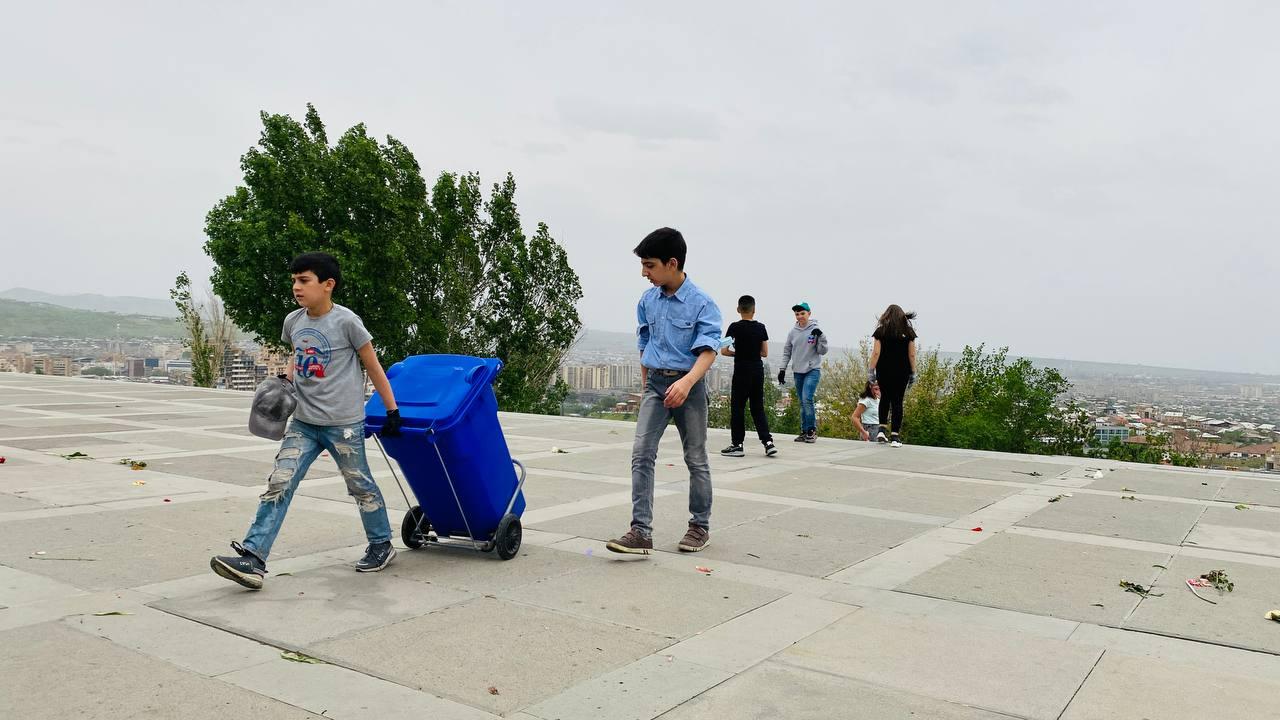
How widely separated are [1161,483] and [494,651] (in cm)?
768

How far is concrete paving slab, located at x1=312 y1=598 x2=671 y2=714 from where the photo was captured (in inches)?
134

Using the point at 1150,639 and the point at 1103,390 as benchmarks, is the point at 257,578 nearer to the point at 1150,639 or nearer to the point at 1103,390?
the point at 1150,639

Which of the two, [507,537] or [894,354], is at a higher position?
[894,354]

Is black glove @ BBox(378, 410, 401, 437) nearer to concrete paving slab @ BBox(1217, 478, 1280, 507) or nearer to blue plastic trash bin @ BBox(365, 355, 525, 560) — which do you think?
blue plastic trash bin @ BBox(365, 355, 525, 560)

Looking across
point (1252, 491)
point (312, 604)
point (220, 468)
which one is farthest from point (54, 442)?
point (1252, 491)

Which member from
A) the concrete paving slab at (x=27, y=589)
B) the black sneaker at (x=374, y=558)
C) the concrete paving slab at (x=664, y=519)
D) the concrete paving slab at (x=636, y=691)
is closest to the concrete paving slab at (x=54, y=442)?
the concrete paving slab at (x=27, y=589)

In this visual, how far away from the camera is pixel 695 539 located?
5.73 metres

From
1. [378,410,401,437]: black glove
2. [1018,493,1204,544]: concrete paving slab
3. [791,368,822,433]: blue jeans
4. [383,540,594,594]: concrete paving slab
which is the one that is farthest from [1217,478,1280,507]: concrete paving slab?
[378,410,401,437]: black glove

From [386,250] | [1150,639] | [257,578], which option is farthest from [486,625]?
[386,250]

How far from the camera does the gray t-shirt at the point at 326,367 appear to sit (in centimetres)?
484

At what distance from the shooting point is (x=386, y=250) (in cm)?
3934

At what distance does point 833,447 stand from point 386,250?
3062 centimetres

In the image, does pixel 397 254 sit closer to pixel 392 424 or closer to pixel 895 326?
pixel 895 326

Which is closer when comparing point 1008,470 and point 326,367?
point 326,367
